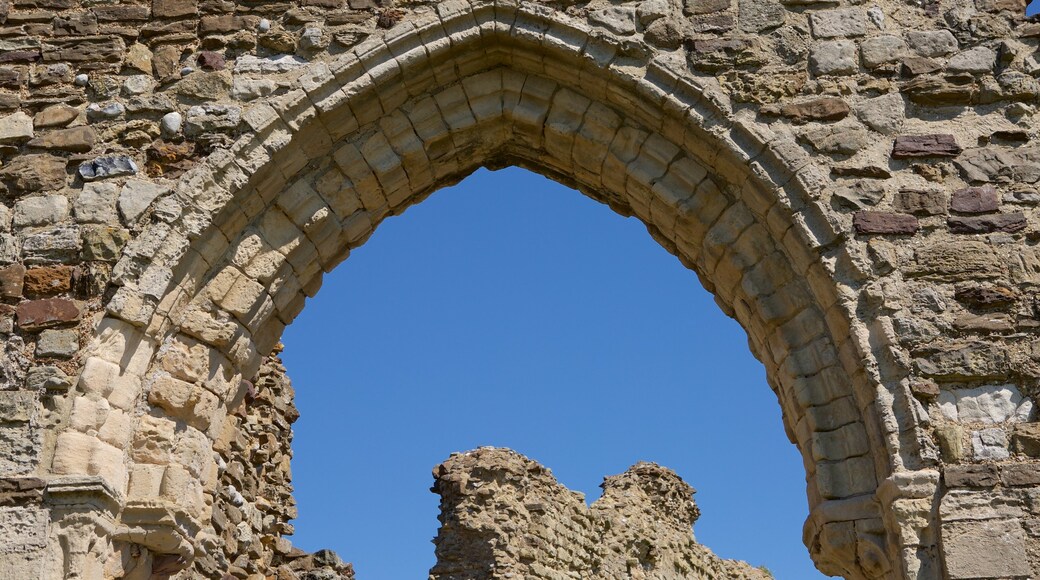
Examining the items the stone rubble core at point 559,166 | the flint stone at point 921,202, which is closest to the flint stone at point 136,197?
the stone rubble core at point 559,166

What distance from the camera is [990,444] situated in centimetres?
430

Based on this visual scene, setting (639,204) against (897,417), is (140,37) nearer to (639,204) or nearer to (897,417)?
(639,204)

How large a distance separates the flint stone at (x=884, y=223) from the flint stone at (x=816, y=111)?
1.54ft

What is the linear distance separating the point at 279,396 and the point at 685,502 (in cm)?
616

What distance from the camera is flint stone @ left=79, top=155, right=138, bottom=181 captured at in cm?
494

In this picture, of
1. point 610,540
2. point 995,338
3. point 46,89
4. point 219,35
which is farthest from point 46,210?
point 610,540

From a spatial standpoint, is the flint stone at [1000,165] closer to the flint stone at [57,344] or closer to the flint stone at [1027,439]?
the flint stone at [1027,439]

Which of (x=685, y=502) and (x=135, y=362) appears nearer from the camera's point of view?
(x=135, y=362)

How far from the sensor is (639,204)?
551cm

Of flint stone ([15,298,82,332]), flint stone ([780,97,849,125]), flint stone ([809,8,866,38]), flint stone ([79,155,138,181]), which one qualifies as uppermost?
flint stone ([809,8,866,38])

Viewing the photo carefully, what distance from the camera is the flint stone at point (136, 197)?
15.9 ft

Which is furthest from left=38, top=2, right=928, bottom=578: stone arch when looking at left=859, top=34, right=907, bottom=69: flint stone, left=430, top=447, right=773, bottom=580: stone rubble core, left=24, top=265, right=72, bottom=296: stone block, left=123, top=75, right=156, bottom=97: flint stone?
left=430, top=447, right=773, bottom=580: stone rubble core

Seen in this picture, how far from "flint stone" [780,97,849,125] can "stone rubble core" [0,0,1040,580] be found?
2 centimetres

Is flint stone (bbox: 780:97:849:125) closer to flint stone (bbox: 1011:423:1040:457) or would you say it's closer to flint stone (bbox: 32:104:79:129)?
flint stone (bbox: 1011:423:1040:457)
